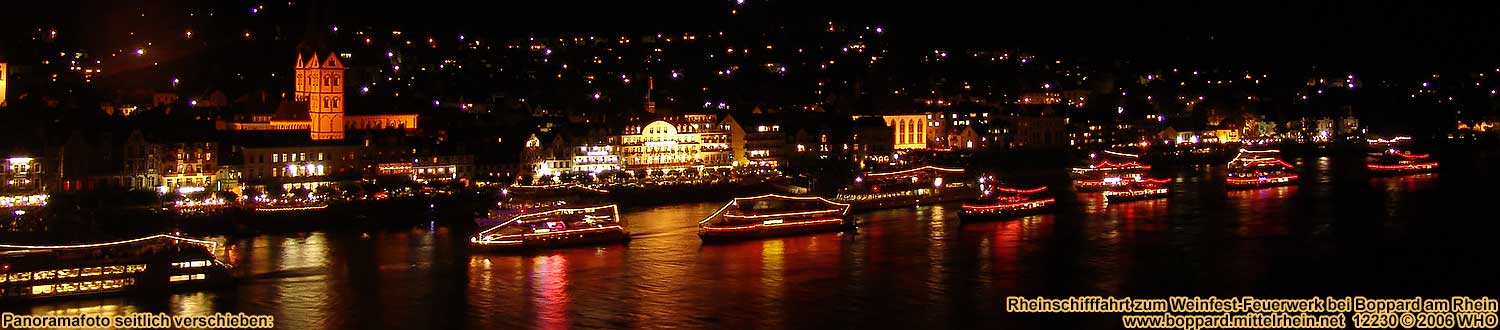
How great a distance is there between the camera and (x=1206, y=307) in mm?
17641

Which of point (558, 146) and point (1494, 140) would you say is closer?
point (558, 146)

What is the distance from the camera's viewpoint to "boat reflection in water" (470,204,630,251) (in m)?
22.7

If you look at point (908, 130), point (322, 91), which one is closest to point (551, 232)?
point (322, 91)

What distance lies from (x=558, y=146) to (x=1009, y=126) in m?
20.9

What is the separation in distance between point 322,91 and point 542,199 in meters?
9.09

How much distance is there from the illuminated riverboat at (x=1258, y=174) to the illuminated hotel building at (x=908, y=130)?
10779mm

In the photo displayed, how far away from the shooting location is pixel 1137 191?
32.3 meters

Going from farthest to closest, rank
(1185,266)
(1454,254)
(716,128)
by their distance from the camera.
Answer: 1. (716,128)
2. (1454,254)
3. (1185,266)

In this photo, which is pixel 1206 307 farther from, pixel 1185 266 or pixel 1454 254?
pixel 1454 254

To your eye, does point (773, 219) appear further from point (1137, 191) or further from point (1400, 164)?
point (1400, 164)

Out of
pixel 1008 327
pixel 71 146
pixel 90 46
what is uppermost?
pixel 90 46

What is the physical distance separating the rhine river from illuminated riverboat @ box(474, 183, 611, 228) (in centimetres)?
116

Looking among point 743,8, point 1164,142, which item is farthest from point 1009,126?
point 743,8

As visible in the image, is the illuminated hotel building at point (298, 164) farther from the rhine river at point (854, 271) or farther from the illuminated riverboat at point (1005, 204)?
the illuminated riverboat at point (1005, 204)
